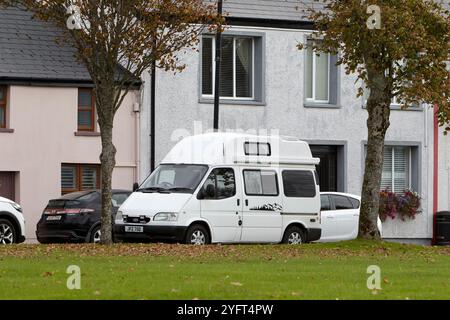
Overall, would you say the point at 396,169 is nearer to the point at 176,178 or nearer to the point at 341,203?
the point at 341,203

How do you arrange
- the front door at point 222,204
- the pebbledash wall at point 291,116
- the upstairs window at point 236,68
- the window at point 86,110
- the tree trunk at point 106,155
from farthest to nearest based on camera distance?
the upstairs window at point 236,68 → the pebbledash wall at point 291,116 → the window at point 86,110 → the front door at point 222,204 → the tree trunk at point 106,155

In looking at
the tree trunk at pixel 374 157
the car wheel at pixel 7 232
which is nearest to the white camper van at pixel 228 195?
the car wheel at pixel 7 232

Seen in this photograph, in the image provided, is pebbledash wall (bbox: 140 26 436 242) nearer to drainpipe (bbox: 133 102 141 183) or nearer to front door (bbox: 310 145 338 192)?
drainpipe (bbox: 133 102 141 183)

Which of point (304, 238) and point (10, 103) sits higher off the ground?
point (10, 103)

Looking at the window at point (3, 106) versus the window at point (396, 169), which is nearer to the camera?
the window at point (3, 106)

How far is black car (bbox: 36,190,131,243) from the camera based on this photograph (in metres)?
31.8

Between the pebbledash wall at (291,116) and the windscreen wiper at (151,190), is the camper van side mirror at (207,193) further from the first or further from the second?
the pebbledash wall at (291,116)

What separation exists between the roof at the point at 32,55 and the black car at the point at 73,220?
20.0ft

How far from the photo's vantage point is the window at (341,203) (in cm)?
3472
